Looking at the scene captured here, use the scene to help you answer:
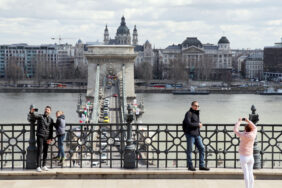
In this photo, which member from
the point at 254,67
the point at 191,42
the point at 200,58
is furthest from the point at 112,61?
the point at 254,67

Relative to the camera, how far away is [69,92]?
208 feet

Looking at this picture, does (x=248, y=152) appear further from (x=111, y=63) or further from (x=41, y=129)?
(x=111, y=63)

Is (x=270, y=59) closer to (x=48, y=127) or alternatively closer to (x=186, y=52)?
(x=186, y=52)

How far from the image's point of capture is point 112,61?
140ft

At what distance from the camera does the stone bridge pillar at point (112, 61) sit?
140ft

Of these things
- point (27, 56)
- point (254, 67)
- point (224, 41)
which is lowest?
point (254, 67)

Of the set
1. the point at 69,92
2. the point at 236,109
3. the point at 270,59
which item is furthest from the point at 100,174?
the point at 270,59
